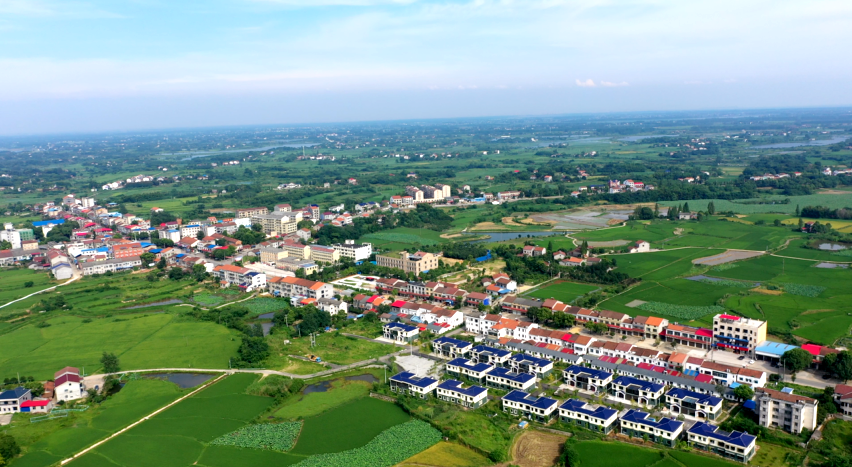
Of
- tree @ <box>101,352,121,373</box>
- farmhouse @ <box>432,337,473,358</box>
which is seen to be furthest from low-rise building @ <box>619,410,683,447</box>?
tree @ <box>101,352,121,373</box>

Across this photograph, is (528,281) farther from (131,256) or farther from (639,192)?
(639,192)

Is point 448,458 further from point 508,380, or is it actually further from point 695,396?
point 695,396

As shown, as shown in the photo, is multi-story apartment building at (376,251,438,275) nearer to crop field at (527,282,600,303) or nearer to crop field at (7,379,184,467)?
crop field at (527,282,600,303)

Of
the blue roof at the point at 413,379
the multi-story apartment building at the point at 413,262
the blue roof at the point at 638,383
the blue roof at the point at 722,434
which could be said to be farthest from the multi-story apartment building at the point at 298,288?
the blue roof at the point at 722,434

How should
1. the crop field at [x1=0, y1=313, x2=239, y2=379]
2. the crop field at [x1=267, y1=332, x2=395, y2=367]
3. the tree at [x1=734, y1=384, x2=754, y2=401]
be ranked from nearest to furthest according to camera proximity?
the tree at [x1=734, y1=384, x2=754, y2=401] < the crop field at [x1=0, y1=313, x2=239, y2=379] < the crop field at [x1=267, y1=332, x2=395, y2=367]

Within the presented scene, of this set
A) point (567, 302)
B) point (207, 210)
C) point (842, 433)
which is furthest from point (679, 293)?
point (207, 210)
